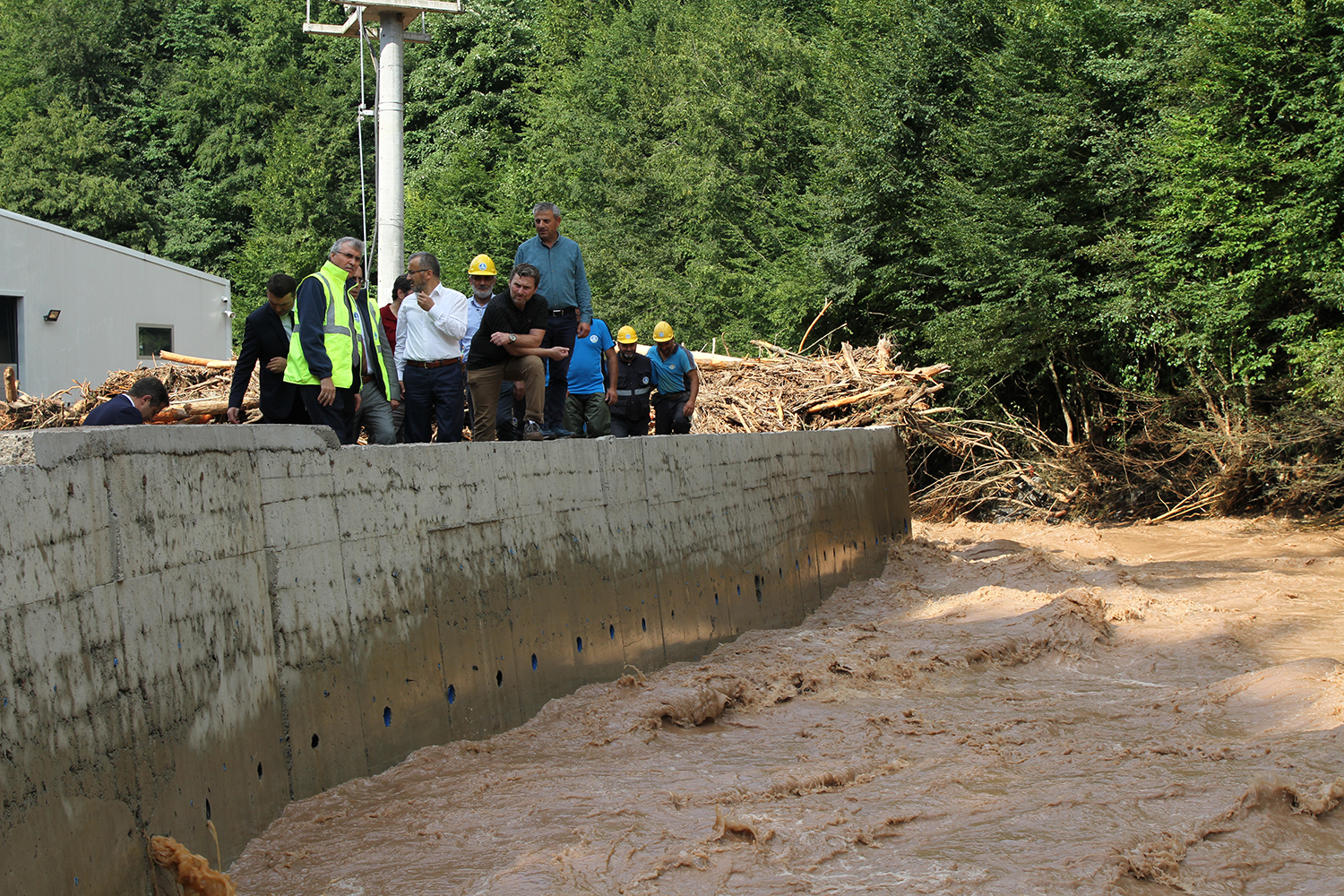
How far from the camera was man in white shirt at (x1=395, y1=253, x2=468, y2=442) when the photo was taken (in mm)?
7680

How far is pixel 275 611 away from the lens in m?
3.98

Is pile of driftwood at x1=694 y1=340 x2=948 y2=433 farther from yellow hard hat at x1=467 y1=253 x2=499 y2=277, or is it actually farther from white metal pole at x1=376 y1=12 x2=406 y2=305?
yellow hard hat at x1=467 y1=253 x2=499 y2=277

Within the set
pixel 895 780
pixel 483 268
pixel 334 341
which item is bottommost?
pixel 895 780

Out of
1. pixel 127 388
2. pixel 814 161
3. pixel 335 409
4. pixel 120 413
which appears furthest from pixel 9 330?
pixel 814 161

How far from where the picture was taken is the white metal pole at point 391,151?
42.5 ft

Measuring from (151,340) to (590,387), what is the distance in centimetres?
1569

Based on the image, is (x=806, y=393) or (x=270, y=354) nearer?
(x=270, y=354)

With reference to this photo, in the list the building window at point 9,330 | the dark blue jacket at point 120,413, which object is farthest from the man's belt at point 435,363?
the building window at point 9,330

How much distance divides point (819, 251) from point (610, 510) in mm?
16928

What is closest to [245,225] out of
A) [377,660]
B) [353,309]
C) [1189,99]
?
[1189,99]

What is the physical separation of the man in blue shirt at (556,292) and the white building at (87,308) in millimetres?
14955

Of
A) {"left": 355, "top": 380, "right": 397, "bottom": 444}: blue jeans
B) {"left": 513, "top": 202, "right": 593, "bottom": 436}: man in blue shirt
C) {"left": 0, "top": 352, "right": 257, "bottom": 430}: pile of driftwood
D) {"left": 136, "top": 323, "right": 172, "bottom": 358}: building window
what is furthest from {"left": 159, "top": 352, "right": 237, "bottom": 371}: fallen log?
{"left": 355, "top": 380, "right": 397, "bottom": 444}: blue jeans

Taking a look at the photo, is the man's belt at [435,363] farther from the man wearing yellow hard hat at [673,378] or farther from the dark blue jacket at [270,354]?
the man wearing yellow hard hat at [673,378]

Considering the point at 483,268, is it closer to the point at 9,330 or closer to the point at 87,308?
the point at 9,330
